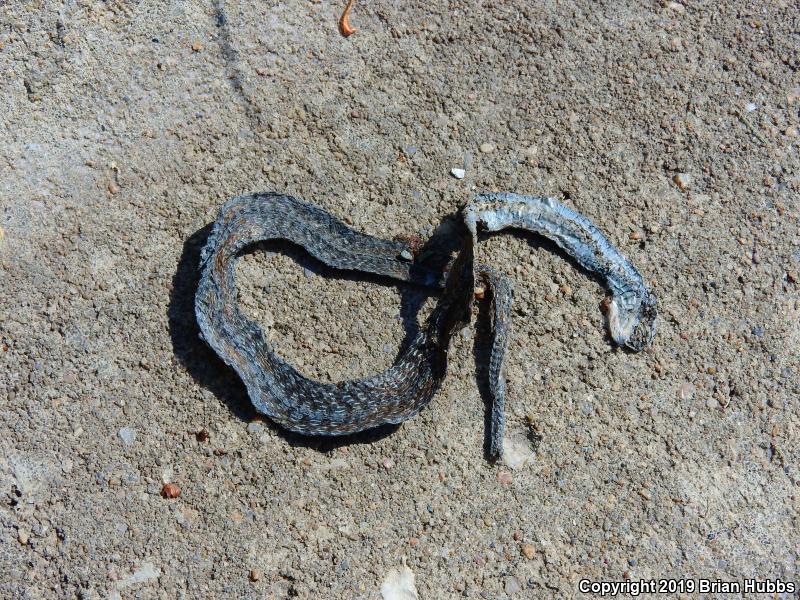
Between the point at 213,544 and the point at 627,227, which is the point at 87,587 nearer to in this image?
the point at 213,544

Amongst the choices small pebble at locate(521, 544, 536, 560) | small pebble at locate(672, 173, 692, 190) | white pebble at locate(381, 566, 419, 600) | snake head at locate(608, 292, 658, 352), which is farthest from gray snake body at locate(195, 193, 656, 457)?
white pebble at locate(381, 566, 419, 600)

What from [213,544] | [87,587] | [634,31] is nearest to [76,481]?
[87,587]

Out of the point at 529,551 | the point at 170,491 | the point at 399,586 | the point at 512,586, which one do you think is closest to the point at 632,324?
the point at 529,551

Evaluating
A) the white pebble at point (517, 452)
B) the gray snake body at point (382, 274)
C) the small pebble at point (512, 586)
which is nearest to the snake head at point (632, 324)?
the gray snake body at point (382, 274)

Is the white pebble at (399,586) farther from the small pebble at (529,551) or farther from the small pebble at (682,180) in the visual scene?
the small pebble at (682,180)

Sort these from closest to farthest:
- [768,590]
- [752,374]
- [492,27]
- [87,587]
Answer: [87,587], [768,590], [752,374], [492,27]

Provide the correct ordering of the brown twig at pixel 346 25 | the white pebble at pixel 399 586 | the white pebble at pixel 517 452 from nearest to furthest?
the white pebble at pixel 399 586, the white pebble at pixel 517 452, the brown twig at pixel 346 25

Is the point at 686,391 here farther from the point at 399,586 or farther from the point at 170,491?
the point at 170,491
